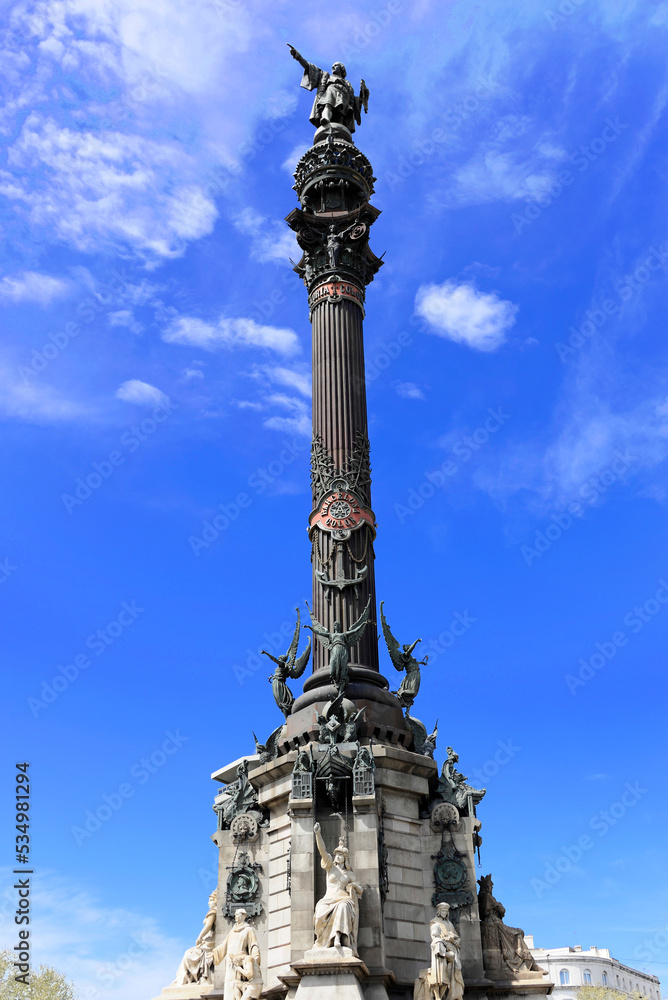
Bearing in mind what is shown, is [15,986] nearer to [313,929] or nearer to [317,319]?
Answer: [313,929]

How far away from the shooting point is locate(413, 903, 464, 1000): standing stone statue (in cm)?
2512

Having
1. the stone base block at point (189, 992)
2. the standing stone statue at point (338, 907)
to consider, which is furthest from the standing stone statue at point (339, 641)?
the stone base block at point (189, 992)

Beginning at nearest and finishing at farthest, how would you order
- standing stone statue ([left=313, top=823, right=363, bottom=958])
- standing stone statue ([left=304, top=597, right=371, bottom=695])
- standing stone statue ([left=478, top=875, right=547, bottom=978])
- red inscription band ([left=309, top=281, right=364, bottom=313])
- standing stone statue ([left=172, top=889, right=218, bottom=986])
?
standing stone statue ([left=313, top=823, right=363, bottom=958]), standing stone statue ([left=478, top=875, right=547, bottom=978]), standing stone statue ([left=172, top=889, right=218, bottom=986]), standing stone statue ([left=304, top=597, right=371, bottom=695]), red inscription band ([left=309, top=281, right=364, bottom=313])

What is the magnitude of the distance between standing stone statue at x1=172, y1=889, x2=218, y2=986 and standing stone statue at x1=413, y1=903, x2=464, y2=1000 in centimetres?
696

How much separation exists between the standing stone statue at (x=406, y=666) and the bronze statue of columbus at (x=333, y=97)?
72.7 ft

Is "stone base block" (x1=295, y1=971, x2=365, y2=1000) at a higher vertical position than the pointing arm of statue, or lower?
lower

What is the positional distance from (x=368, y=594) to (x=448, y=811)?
7.50 m

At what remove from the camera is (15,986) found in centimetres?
4119

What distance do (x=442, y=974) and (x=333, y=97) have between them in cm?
3385

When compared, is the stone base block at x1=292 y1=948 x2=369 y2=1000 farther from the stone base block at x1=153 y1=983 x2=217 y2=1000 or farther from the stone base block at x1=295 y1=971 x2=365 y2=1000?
the stone base block at x1=153 y1=983 x2=217 y2=1000

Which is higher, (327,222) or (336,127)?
(336,127)

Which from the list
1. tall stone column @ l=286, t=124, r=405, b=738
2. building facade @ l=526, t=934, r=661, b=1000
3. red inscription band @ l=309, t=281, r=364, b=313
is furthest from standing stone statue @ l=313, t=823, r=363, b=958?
building facade @ l=526, t=934, r=661, b=1000

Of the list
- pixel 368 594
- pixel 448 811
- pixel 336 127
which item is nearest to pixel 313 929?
pixel 448 811

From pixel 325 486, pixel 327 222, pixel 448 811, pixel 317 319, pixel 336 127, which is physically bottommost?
pixel 448 811
